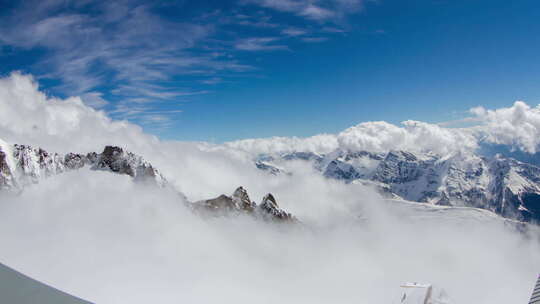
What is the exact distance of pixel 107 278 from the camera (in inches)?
298

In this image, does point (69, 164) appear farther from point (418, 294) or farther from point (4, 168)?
point (418, 294)

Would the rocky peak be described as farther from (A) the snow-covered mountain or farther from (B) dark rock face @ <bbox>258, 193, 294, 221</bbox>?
(A) the snow-covered mountain

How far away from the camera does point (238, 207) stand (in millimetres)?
135875

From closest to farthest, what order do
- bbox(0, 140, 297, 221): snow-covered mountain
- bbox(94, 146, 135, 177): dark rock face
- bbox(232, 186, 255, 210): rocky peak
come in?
bbox(0, 140, 297, 221): snow-covered mountain, bbox(94, 146, 135, 177): dark rock face, bbox(232, 186, 255, 210): rocky peak

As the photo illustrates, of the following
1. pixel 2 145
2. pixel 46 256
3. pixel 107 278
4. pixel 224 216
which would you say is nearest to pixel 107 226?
pixel 46 256

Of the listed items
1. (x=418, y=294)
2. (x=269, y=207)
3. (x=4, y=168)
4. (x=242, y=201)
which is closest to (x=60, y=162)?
(x=4, y=168)

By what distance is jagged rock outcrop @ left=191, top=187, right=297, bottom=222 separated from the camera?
423ft

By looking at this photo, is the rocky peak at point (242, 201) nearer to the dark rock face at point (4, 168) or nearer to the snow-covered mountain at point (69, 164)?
the snow-covered mountain at point (69, 164)

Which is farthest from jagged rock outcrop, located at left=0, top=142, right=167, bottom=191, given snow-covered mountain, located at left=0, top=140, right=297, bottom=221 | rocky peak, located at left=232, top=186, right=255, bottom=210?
rocky peak, located at left=232, top=186, right=255, bottom=210

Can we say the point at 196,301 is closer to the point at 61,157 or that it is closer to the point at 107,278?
the point at 107,278

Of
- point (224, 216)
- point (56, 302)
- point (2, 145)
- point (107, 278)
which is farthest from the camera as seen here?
point (224, 216)

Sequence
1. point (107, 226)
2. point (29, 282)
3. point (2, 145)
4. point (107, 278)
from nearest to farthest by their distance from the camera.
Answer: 1. point (29, 282)
2. point (107, 278)
3. point (107, 226)
4. point (2, 145)

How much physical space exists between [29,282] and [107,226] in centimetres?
1745

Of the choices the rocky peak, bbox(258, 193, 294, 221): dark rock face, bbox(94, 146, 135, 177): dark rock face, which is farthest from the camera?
bbox(258, 193, 294, 221): dark rock face
